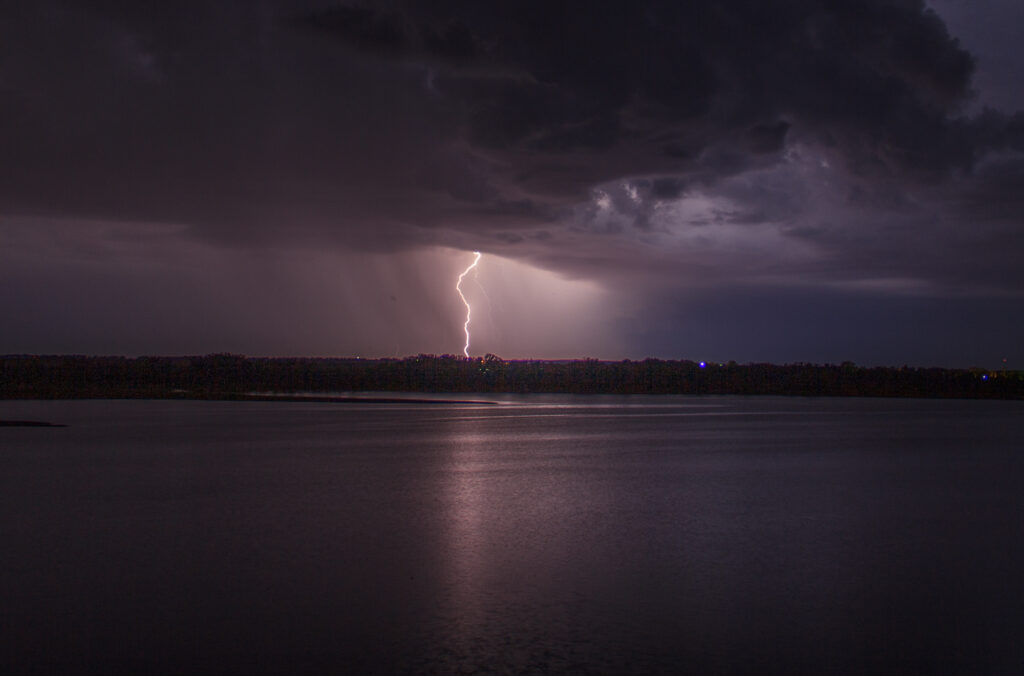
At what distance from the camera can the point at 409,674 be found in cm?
594

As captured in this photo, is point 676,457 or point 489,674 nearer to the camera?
point 489,674

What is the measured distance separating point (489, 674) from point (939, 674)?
320 cm

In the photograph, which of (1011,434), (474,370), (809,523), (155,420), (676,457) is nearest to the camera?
(809,523)

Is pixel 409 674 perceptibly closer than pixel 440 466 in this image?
Yes

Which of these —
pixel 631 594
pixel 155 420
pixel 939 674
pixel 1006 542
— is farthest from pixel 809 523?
pixel 155 420

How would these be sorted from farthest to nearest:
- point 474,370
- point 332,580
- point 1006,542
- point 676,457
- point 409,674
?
point 474,370
point 676,457
point 1006,542
point 332,580
point 409,674

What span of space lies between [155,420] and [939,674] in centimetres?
3344

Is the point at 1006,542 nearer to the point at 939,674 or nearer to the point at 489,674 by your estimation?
the point at 939,674

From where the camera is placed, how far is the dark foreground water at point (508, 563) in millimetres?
6492

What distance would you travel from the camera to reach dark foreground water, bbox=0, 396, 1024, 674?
6.49 metres

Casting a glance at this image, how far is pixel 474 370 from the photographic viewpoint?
108000 millimetres

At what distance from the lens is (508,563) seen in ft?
31.1

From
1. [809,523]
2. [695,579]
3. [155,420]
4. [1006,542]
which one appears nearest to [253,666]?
[695,579]

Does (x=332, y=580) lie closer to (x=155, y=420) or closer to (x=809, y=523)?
(x=809, y=523)
